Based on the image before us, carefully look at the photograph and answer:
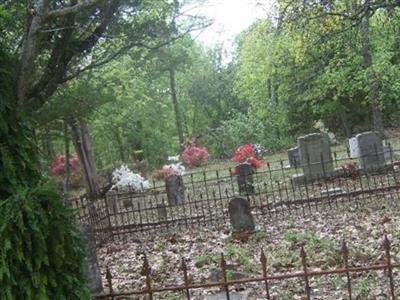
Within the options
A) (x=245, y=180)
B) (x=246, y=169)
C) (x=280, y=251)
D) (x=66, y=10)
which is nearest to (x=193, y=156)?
(x=246, y=169)

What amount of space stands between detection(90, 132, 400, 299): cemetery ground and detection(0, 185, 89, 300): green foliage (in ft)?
4.89

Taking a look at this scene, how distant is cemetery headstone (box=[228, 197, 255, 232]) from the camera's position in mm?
9070

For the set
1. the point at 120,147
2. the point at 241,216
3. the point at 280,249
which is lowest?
the point at 280,249

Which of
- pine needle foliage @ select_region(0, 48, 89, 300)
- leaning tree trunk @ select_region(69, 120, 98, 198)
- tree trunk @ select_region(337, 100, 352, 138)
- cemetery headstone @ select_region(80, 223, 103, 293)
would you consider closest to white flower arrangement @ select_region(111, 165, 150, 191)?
leaning tree trunk @ select_region(69, 120, 98, 198)

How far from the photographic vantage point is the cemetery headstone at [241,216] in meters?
9.07

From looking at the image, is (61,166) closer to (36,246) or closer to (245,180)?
(245,180)

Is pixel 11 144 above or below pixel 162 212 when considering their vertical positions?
above

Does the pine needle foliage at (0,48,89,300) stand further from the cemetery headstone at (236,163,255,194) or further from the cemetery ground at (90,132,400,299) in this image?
the cemetery headstone at (236,163,255,194)

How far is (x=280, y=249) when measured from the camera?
7453mm

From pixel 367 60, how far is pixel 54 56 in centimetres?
1607

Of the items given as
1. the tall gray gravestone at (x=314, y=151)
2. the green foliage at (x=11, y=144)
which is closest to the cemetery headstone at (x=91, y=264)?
the green foliage at (x=11, y=144)

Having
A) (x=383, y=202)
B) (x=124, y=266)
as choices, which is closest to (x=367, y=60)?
(x=383, y=202)

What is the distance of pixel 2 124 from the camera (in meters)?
2.99

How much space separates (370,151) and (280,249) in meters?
8.31
